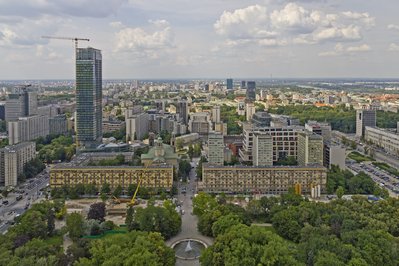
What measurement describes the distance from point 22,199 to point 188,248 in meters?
13.7

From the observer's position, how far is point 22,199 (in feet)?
88.9

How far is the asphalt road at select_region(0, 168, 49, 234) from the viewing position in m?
23.0

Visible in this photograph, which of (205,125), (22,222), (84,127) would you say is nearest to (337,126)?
(205,125)

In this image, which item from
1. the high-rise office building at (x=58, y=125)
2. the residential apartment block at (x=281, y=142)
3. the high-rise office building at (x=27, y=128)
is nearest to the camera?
the residential apartment block at (x=281, y=142)

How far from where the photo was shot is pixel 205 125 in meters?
54.2

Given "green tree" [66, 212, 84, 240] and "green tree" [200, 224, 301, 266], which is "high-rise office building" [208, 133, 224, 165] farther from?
"green tree" [200, 224, 301, 266]

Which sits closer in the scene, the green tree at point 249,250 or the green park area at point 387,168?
the green tree at point 249,250

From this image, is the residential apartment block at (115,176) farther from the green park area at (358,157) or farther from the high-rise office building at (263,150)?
the green park area at (358,157)

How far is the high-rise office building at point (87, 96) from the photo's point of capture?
40125 mm

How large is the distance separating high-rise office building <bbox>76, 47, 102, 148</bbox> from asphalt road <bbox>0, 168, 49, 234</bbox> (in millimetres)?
7616

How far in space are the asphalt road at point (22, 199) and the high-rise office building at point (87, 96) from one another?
300 inches

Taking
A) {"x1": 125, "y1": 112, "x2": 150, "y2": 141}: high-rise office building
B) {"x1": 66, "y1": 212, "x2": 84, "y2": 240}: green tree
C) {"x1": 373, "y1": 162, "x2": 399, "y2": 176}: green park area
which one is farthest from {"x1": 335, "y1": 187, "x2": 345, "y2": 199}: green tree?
{"x1": 125, "y1": 112, "x2": 150, "y2": 141}: high-rise office building

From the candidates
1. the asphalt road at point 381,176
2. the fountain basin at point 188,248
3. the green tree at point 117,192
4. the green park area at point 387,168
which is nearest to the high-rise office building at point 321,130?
the asphalt road at point 381,176

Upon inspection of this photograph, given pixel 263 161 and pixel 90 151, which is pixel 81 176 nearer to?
pixel 90 151
